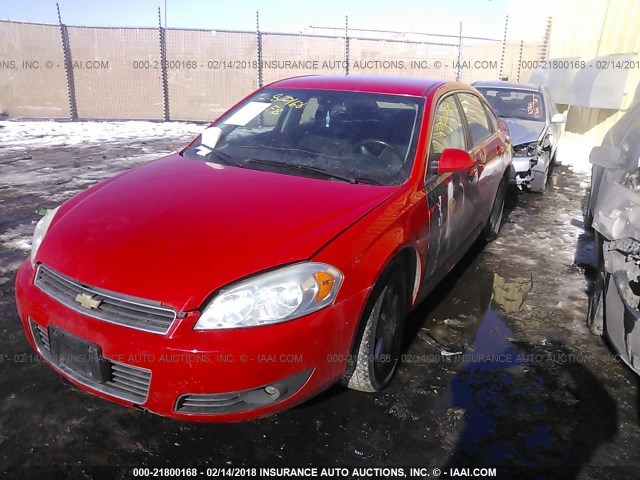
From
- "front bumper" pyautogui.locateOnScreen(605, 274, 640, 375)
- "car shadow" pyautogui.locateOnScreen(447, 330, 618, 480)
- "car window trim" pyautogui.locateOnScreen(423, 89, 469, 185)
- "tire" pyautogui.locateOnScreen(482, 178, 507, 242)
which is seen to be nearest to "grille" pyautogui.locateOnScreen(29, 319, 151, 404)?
"car shadow" pyautogui.locateOnScreen(447, 330, 618, 480)

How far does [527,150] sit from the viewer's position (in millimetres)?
6820

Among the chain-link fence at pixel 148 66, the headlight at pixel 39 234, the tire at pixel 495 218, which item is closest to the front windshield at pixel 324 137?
the headlight at pixel 39 234

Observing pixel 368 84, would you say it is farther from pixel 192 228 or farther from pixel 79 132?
pixel 79 132

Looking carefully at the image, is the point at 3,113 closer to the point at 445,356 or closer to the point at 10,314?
the point at 10,314

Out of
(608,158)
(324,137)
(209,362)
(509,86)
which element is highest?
(509,86)

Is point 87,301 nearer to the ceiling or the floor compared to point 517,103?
nearer to the floor

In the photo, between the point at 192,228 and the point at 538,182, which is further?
the point at 538,182

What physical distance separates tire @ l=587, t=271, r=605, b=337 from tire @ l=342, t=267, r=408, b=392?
1.35m

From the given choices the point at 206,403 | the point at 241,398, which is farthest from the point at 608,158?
the point at 206,403

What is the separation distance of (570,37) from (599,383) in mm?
12191

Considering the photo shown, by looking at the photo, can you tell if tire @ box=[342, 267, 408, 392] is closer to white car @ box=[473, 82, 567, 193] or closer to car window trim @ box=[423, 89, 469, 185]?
car window trim @ box=[423, 89, 469, 185]

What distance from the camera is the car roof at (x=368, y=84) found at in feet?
10.8

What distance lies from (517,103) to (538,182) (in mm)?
1799

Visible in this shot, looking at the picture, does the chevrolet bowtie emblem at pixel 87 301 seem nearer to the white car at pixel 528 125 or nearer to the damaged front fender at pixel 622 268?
the damaged front fender at pixel 622 268
